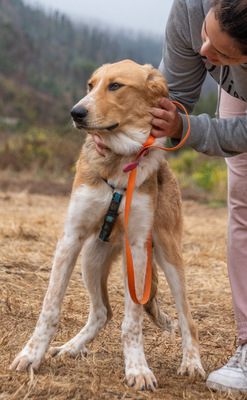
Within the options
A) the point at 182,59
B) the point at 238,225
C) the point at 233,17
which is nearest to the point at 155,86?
the point at 182,59

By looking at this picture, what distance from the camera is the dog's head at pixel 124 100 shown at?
2.70m

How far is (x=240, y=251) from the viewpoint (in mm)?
2988

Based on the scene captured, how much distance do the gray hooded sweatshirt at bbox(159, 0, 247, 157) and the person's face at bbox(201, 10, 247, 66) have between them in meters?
0.20

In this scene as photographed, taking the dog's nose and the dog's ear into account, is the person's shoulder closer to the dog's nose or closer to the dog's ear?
the dog's ear

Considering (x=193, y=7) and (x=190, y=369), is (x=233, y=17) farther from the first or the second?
(x=190, y=369)

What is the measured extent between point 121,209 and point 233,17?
1.18 metres

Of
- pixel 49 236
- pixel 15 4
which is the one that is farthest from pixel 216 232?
pixel 15 4

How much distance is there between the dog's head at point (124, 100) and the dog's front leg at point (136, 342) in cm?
67

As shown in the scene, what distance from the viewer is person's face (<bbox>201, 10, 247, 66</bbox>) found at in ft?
7.77

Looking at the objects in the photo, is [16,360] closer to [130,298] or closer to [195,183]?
[130,298]

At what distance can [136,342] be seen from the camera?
2852 millimetres

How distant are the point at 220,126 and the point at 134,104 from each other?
1.65ft

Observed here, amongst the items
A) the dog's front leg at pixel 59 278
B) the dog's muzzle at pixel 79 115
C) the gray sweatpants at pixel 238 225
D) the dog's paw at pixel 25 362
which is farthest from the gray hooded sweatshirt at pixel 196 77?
the dog's paw at pixel 25 362

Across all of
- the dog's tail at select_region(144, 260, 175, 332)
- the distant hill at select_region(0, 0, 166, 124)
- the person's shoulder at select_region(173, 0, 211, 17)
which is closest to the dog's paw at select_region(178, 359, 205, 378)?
the dog's tail at select_region(144, 260, 175, 332)
